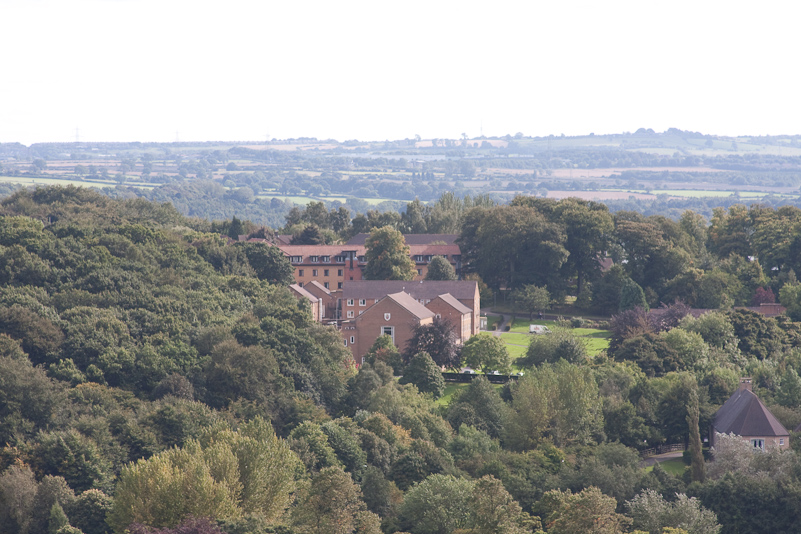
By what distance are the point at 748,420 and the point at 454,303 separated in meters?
31.4

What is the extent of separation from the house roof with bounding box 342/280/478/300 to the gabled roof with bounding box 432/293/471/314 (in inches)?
76.6

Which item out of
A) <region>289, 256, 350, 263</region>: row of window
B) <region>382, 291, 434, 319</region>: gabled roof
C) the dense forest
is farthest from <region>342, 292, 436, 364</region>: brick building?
<region>289, 256, 350, 263</region>: row of window

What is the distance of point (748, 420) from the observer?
186ft

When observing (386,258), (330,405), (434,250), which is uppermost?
(386,258)

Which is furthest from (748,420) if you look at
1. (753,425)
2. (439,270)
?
(439,270)

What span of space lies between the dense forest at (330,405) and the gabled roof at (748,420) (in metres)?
1.99

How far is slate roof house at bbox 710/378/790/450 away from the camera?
5591 cm

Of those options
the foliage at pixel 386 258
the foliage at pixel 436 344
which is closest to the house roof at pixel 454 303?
the foliage at pixel 436 344

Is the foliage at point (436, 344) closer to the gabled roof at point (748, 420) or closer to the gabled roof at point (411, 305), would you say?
the gabled roof at point (411, 305)

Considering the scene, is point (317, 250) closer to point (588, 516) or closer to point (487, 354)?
point (487, 354)

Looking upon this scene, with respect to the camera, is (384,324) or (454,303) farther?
(454,303)

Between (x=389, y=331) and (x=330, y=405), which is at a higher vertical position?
(x=389, y=331)

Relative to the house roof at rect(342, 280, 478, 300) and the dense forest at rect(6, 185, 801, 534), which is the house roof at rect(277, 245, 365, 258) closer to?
the dense forest at rect(6, 185, 801, 534)

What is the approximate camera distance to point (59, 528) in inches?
1666
